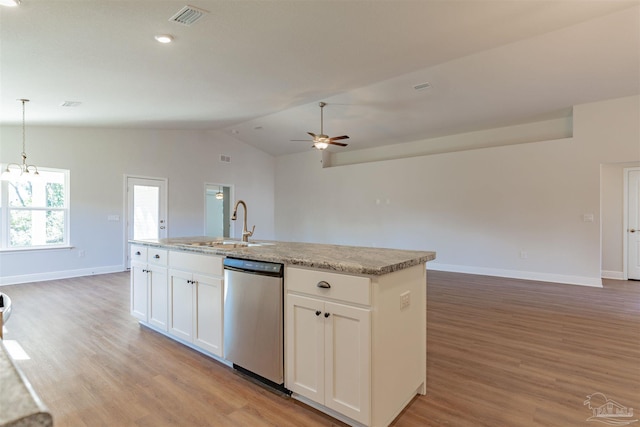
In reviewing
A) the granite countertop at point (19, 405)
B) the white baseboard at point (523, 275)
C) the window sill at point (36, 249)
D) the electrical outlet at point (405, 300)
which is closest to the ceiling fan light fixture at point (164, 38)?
the electrical outlet at point (405, 300)

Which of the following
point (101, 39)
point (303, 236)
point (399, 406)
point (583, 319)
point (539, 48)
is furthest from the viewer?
point (303, 236)

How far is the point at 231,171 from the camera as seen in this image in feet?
29.4

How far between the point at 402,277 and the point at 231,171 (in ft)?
25.4

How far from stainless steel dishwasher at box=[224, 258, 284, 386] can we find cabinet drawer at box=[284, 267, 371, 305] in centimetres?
11

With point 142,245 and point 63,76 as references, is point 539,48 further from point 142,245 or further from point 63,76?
point 63,76

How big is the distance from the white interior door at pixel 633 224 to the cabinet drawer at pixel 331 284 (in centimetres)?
698

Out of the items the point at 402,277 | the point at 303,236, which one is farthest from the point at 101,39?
the point at 303,236

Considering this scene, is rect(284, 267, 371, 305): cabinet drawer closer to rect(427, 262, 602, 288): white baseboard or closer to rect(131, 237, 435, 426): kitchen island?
rect(131, 237, 435, 426): kitchen island

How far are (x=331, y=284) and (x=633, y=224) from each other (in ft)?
23.2

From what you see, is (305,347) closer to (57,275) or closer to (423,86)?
(423,86)

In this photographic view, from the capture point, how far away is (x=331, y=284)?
1856 millimetres

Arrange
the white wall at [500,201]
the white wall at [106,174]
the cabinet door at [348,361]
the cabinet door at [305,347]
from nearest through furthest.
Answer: the cabinet door at [348,361] < the cabinet door at [305,347] < the white wall at [500,201] < the white wall at [106,174]

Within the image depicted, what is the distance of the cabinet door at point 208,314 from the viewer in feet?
8.43

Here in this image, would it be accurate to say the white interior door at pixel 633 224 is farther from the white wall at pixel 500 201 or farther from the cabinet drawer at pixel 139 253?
the cabinet drawer at pixel 139 253
